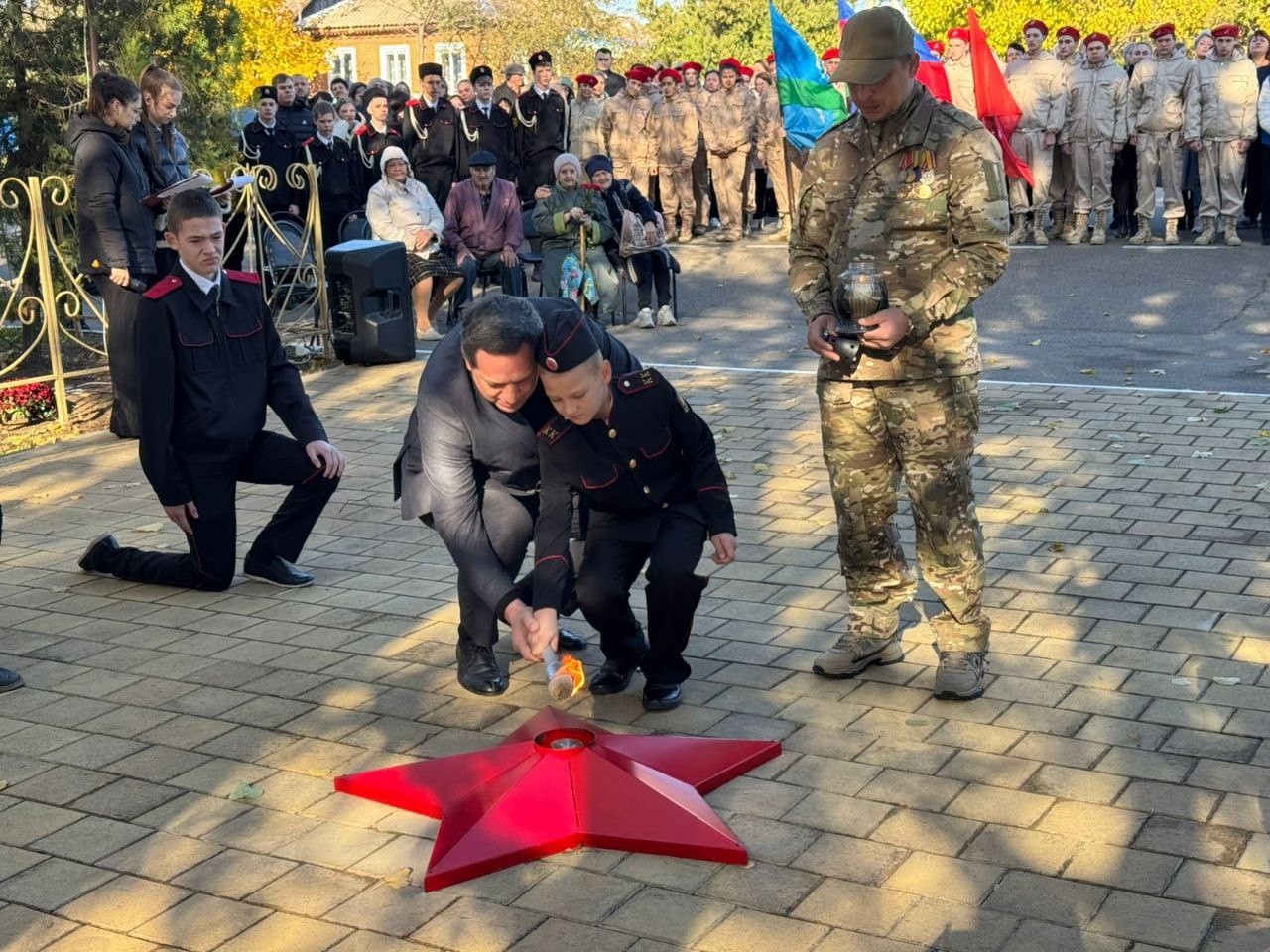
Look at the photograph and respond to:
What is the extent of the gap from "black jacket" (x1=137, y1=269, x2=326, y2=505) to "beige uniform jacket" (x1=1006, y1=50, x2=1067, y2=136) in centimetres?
1213

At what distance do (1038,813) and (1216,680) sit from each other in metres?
1.25

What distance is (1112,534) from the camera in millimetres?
7094

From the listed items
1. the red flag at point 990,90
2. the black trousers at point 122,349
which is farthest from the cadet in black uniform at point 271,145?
the red flag at point 990,90

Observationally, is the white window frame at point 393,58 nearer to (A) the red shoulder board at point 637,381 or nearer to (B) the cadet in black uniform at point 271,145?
(B) the cadet in black uniform at point 271,145

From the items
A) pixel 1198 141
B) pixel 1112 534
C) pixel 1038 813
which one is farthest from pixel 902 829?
pixel 1198 141

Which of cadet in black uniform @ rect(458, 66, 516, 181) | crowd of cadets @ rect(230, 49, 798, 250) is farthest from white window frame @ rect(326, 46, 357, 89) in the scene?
cadet in black uniform @ rect(458, 66, 516, 181)

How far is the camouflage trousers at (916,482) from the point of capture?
5.13 meters

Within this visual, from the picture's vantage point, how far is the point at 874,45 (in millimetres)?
4875

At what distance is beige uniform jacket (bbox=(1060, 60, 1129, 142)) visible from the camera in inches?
663

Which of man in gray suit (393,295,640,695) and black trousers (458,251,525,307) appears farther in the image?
black trousers (458,251,525,307)

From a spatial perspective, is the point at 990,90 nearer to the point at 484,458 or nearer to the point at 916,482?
the point at 916,482

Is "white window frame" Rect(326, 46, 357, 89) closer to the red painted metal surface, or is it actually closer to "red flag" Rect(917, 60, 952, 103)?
"red flag" Rect(917, 60, 952, 103)

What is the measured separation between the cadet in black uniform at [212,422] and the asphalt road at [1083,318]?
5.47 m

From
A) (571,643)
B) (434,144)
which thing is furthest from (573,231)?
(571,643)
